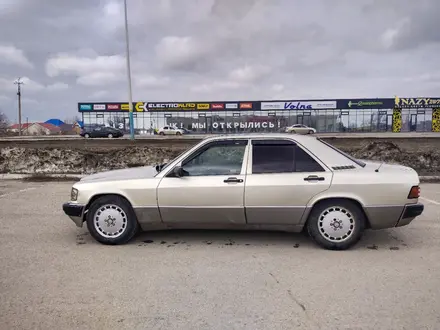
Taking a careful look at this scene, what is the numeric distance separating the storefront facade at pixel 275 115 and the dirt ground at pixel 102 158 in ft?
128

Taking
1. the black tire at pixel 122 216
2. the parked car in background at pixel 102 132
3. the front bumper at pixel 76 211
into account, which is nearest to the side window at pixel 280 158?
the black tire at pixel 122 216

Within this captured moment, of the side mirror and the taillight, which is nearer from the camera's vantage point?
the taillight

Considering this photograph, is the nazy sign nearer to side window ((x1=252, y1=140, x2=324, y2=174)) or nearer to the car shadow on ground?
the car shadow on ground

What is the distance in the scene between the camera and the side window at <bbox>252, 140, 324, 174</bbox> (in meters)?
4.67

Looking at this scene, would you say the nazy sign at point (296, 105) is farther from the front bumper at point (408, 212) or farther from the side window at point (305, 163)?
the front bumper at point (408, 212)

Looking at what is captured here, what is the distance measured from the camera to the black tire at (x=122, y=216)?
488 centimetres

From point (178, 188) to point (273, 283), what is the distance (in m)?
1.76

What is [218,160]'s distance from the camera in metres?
4.84

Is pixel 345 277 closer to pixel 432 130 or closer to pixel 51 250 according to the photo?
pixel 51 250

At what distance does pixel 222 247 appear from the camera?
15.7ft

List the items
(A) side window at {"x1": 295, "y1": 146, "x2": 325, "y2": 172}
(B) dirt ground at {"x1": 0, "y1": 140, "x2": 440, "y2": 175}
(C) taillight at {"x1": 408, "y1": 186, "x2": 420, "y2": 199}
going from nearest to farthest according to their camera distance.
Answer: (C) taillight at {"x1": 408, "y1": 186, "x2": 420, "y2": 199}
(A) side window at {"x1": 295, "y1": 146, "x2": 325, "y2": 172}
(B) dirt ground at {"x1": 0, "y1": 140, "x2": 440, "y2": 175}

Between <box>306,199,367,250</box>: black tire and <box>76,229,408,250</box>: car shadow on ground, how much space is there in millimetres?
192

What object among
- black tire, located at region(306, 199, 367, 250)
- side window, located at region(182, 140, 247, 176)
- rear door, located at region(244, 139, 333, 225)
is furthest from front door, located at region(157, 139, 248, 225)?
black tire, located at region(306, 199, 367, 250)

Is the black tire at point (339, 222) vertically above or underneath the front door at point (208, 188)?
underneath
